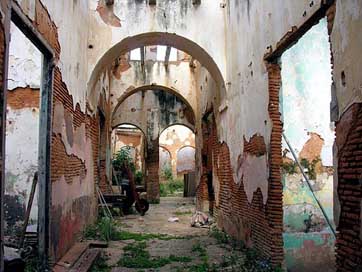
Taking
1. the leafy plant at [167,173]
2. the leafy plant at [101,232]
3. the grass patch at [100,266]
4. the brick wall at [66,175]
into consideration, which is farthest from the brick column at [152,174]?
the grass patch at [100,266]

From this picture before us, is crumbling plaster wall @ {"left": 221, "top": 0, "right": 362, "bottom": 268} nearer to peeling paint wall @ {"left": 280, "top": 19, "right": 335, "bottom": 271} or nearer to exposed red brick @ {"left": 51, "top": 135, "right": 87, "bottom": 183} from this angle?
peeling paint wall @ {"left": 280, "top": 19, "right": 335, "bottom": 271}

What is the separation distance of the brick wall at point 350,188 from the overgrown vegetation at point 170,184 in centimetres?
1957

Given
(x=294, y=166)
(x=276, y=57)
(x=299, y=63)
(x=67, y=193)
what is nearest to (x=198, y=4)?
(x=299, y=63)

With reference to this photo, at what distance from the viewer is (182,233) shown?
9727mm

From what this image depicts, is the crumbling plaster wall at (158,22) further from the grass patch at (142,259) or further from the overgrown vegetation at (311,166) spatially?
the grass patch at (142,259)

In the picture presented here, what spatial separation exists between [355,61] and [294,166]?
145 inches

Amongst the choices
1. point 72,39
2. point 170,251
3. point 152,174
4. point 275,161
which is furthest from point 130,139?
point 275,161

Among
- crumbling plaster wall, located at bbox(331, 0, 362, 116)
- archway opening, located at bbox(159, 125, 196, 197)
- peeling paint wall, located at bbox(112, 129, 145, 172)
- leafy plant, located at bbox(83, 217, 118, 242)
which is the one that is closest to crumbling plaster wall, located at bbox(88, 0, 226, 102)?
leafy plant, located at bbox(83, 217, 118, 242)

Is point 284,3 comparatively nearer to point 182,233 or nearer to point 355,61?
point 355,61

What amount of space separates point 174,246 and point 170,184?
17.9 m

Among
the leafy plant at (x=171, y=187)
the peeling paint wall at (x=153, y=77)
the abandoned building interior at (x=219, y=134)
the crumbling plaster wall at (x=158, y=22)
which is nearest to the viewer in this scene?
the abandoned building interior at (x=219, y=134)

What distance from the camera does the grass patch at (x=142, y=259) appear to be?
20.9ft

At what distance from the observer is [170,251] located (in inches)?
299

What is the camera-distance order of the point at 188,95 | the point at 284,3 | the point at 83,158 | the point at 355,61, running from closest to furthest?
the point at 355,61
the point at 284,3
the point at 83,158
the point at 188,95
